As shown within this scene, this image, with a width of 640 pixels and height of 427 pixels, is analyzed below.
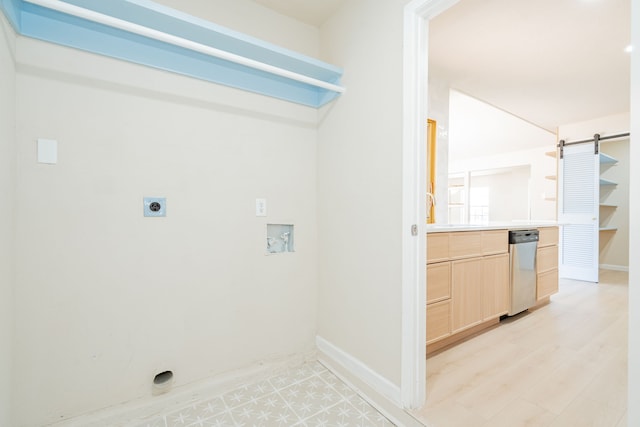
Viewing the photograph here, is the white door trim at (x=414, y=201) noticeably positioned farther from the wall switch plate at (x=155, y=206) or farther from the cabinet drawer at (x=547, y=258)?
the cabinet drawer at (x=547, y=258)

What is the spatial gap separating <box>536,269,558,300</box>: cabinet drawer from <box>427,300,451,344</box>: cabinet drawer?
1.62m

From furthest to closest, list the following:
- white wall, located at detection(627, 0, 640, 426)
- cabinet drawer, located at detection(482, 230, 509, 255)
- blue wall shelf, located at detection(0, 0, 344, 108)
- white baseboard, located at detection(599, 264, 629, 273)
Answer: white baseboard, located at detection(599, 264, 629, 273), cabinet drawer, located at detection(482, 230, 509, 255), blue wall shelf, located at detection(0, 0, 344, 108), white wall, located at detection(627, 0, 640, 426)

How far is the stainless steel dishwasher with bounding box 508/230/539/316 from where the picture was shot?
2.66 metres

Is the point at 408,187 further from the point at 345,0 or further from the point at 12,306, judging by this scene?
the point at 12,306

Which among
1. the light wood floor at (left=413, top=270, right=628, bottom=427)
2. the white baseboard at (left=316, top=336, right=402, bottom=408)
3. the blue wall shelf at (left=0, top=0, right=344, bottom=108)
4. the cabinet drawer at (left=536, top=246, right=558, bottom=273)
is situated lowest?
the light wood floor at (left=413, top=270, right=628, bottom=427)

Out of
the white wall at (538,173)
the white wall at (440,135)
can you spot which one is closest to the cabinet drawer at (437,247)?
the white wall at (440,135)

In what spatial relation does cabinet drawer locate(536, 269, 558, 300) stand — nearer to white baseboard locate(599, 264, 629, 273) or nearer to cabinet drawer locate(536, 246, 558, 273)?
cabinet drawer locate(536, 246, 558, 273)

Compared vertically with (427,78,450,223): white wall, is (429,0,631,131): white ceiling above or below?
above

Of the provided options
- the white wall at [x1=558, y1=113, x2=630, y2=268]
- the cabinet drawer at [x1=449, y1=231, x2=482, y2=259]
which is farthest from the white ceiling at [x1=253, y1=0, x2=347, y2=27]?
the white wall at [x1=558, y1=113, x2=630, y2=268]

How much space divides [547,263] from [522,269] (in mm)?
699

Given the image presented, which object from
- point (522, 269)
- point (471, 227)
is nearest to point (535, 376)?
point (471, 227)

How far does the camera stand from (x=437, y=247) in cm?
200

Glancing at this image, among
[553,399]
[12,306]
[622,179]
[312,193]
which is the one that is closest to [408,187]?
[312,193]

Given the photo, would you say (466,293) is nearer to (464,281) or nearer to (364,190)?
(464,281)
